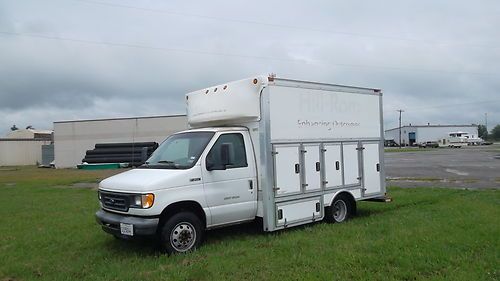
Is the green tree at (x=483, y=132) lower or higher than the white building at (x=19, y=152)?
higher

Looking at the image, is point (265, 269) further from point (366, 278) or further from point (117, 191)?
point (117, 191)

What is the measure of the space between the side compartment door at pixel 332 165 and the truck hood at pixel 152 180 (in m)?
2.90

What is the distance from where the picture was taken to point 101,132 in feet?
164

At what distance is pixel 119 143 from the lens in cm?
4659

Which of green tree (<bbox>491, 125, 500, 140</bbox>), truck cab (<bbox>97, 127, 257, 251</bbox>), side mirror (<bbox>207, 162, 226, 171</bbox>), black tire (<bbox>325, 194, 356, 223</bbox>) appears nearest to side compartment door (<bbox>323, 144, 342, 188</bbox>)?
black tire (<bbox>325, 194, 356, 223</bbox>)

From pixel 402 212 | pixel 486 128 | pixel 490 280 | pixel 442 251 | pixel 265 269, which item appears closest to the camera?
pixel 490 280

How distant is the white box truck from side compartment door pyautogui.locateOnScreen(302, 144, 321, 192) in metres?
0.02

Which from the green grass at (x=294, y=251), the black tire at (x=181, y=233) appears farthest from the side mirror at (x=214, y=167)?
the green grass at (x=294, y=251)

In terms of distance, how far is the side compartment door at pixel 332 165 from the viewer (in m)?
9.35

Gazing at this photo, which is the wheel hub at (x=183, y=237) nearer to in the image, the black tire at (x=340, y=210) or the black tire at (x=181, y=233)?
the black tire at (x=181, y=233)

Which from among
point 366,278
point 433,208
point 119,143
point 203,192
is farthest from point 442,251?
point 119,143

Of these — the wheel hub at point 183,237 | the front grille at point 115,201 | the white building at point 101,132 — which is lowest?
the wheel hub at point 183,237

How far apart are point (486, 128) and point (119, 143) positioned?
13546 centimetres

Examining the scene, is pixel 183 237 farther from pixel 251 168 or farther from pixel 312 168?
pixel 312 168
